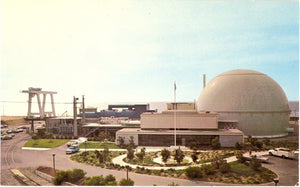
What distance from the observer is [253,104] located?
53.3 m

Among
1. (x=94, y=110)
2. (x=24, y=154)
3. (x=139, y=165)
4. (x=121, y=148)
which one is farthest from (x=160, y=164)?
(x=94, y=110)

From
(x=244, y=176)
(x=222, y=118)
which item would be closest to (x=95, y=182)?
(x=244, y=176)

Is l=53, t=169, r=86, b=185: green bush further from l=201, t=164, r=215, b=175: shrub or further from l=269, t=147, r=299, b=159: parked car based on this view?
l=269, t=147, r=299, b=159: parked car

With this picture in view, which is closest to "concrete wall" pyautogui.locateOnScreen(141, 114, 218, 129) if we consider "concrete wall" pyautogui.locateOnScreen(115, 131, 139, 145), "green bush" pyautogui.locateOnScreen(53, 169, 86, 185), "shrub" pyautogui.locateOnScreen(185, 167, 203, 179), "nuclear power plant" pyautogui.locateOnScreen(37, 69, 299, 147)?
"nuclear power plant" pyautogui.locateOnScreen(37, 69, 299, 147)

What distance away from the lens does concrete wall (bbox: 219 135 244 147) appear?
43.8m

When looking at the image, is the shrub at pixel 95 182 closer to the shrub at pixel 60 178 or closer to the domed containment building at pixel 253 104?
the shrub at pixel 60 178

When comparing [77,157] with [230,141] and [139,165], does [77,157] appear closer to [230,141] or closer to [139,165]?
[139,165]

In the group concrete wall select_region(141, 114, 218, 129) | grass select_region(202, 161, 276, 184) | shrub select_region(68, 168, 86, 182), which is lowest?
grass select_region(202, 161, 276, 184)

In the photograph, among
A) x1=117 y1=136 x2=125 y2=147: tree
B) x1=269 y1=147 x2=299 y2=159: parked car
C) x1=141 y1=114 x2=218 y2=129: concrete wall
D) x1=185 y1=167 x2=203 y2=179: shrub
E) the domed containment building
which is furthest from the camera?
the domed containment building

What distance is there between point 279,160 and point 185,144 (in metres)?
17.5

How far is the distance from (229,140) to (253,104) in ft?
49.1

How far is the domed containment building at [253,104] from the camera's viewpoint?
175 ft

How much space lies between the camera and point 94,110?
3770 inches

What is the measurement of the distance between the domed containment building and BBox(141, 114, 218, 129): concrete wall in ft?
25.6
